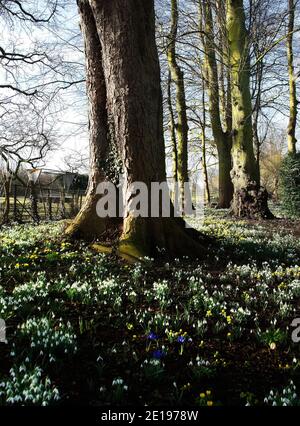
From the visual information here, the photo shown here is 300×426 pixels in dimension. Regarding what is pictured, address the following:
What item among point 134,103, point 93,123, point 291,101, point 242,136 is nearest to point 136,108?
point 134,103

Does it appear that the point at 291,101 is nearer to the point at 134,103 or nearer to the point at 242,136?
the point at 242,136

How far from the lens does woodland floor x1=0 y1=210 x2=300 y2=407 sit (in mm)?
2580

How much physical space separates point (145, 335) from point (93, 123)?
18.5ft

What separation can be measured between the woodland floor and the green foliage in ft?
42.0

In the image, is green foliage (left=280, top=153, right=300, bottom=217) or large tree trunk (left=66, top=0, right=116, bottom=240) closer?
large tree trunk (left=66, top=0, right=116, bottom=240)

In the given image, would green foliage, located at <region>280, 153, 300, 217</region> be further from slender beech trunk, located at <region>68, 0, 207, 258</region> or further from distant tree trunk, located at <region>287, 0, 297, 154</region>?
slender beech trunk, located at <region>68, 0, 207, 258</region>

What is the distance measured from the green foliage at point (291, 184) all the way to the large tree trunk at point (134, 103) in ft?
41.4

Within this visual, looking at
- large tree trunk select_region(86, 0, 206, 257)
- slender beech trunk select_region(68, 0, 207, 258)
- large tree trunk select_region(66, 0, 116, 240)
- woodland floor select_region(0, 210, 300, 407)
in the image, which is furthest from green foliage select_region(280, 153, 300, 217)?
large tree trunk select_region(66, 0, 116, 240)

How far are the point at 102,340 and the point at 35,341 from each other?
0.63m

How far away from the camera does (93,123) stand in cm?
792

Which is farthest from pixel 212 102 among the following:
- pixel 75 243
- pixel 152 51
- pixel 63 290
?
pixel 63 290

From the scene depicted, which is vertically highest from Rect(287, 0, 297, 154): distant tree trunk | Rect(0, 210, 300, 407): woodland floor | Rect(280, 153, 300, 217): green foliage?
Rect(287, 0, 297, 154): distant tree trunk
